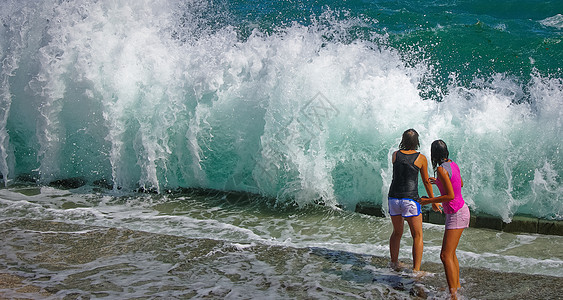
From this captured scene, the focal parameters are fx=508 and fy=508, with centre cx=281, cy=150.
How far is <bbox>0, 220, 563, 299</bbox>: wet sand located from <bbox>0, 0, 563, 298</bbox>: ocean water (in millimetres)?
36

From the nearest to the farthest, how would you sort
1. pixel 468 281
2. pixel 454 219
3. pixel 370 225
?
pixel 454 219
pixel 468 281
pixel 370 225

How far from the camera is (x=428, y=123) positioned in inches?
277

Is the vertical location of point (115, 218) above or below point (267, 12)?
below

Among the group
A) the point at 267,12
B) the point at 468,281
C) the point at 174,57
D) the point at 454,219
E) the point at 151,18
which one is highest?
the point at 267,12

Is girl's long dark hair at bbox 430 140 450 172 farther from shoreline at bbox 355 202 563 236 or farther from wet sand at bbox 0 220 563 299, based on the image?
shoreline at bbox 355 202 563 236

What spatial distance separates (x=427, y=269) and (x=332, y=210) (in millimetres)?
2294

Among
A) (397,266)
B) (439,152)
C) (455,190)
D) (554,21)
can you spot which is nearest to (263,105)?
(397,266)

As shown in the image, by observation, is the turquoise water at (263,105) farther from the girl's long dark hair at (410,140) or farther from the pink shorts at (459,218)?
the pink shorts at (459,218)

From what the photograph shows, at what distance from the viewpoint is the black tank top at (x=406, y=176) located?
4410 millimetres

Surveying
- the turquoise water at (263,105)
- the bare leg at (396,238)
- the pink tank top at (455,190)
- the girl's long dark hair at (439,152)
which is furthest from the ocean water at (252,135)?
the girl's long dark hair at (439,152)

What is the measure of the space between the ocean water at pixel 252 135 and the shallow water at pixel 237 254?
1.3 inches

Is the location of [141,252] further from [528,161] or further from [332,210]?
[528,161]

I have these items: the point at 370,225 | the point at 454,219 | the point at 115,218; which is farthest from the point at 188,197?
the point at 454,219

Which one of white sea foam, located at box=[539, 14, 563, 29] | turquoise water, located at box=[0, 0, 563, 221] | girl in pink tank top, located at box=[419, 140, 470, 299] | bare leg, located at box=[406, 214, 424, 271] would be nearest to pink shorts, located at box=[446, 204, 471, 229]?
girl in pink tank top, located at box=[419, 140, 470, 299]
